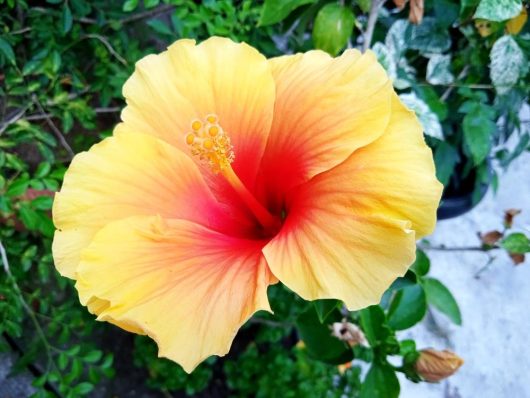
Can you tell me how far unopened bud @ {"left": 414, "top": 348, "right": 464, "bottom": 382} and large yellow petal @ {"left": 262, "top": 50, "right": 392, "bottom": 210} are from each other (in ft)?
1.24

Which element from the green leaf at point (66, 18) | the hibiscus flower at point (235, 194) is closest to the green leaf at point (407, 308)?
the hibiscus flower at point (235, 194)

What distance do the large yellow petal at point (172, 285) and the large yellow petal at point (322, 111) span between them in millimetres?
143

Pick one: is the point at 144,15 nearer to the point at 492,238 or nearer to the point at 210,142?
the point at 210,142

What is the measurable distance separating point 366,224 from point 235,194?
259 mm

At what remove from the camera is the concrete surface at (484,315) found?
145 cm

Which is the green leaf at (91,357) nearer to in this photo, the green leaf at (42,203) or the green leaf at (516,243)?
the green leaf at (42,203)

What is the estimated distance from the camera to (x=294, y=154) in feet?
2.51

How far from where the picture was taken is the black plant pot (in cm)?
163

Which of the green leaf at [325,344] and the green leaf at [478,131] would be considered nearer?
the green leaf at [325,344]

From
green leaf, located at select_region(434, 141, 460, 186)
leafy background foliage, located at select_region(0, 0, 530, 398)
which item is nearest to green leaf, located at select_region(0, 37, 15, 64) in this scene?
leafy background foliage, located at select_region(0, 0, 530, 398)

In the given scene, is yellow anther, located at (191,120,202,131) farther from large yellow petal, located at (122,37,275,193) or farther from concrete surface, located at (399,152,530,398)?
concrete surface, located at (399,152,530,398)

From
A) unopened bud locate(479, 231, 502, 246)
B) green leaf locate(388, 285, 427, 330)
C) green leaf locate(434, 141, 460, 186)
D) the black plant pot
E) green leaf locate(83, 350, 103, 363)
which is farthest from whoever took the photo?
the black plant pot

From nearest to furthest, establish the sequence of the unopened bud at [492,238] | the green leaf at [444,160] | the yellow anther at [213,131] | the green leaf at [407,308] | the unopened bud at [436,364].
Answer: the yellow anther at [213,131], the unopened bud at [436,364], the green leaf at [407,308], the unopened bud at [492,238], the green leaf at [444,160]

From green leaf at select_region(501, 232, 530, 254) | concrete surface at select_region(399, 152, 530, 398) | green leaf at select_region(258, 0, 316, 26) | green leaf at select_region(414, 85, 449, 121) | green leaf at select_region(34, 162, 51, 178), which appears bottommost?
concrete surface at select_region(399, 152, 530, 398)
